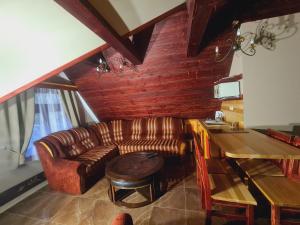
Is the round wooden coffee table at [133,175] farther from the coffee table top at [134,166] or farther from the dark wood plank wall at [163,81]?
the dark wood plank wall at [163,81]

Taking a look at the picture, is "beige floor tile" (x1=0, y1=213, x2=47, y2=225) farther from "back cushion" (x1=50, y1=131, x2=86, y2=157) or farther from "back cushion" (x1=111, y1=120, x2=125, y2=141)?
"back cushion" (x1=111, y1=120, x2=125, y2=141)

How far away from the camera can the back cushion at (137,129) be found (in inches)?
158

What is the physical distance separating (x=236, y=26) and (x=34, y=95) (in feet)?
11.4

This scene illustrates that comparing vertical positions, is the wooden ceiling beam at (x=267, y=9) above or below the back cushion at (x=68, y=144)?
above

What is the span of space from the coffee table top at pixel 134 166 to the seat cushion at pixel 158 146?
0.63 m

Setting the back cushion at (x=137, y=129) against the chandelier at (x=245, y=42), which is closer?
the chandelier at (x=245, y=42)

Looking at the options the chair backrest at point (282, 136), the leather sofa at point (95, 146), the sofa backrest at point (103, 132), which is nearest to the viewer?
the chair backrest at point (282, 136)

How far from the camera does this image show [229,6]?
2139 millimetres

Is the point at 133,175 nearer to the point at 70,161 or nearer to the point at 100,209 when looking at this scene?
the point at 100,209

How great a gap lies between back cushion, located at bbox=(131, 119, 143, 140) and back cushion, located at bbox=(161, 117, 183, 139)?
584mm

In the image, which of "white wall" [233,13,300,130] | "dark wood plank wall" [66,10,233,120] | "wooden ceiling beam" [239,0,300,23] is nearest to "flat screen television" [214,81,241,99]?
"white wall" [233,13,300,130]

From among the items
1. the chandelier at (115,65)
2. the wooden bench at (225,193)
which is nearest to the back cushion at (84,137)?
the chandelier at (115,65)

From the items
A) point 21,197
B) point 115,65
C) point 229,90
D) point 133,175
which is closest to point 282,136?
point 229,90

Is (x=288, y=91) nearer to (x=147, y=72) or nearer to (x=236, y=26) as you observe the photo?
(x=236, y=26)
